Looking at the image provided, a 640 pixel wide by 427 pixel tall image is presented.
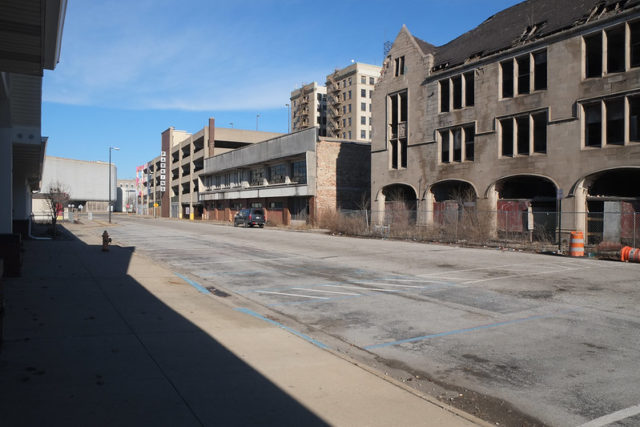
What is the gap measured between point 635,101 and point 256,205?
4326cm

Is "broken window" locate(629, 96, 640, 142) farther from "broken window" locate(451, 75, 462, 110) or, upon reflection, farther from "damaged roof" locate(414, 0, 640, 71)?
"broken window" locate(451, 75, 462, 110)

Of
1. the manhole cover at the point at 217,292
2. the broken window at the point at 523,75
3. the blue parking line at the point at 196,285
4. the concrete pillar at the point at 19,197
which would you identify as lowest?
the manhole cover at the point at 217,292

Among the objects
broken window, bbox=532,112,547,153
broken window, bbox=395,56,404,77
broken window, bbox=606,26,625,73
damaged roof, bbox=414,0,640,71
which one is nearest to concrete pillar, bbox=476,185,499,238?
broken window, bbox=532,112,547,153

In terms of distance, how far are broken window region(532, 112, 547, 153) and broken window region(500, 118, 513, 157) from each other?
154cm

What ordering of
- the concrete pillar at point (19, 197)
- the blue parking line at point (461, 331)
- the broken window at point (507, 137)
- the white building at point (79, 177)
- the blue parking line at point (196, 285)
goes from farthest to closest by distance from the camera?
the white building at point (79, 177) < the broken window at point (507, 137) < the concrete pillar at point (19, 197) < the blue parking line at point (196, 285) < the blue parking line at point (461, 331)

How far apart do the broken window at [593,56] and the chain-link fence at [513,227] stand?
7.94 metres

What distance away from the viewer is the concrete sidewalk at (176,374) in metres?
4.09

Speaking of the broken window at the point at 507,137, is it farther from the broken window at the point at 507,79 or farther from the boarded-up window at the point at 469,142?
the boarded-up window at the point at 469,142

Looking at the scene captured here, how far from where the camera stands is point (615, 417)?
14.5 ft

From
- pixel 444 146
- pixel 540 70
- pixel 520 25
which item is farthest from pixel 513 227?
pixel 520 25

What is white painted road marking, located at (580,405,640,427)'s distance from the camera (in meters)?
4.29

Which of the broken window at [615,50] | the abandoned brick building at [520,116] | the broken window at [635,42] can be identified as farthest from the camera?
the broken window at [615,50]

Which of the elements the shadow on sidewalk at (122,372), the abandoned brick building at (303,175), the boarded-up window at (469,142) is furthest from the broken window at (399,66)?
the shadow on sidewalk at (122,372)

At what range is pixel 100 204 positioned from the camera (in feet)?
422
